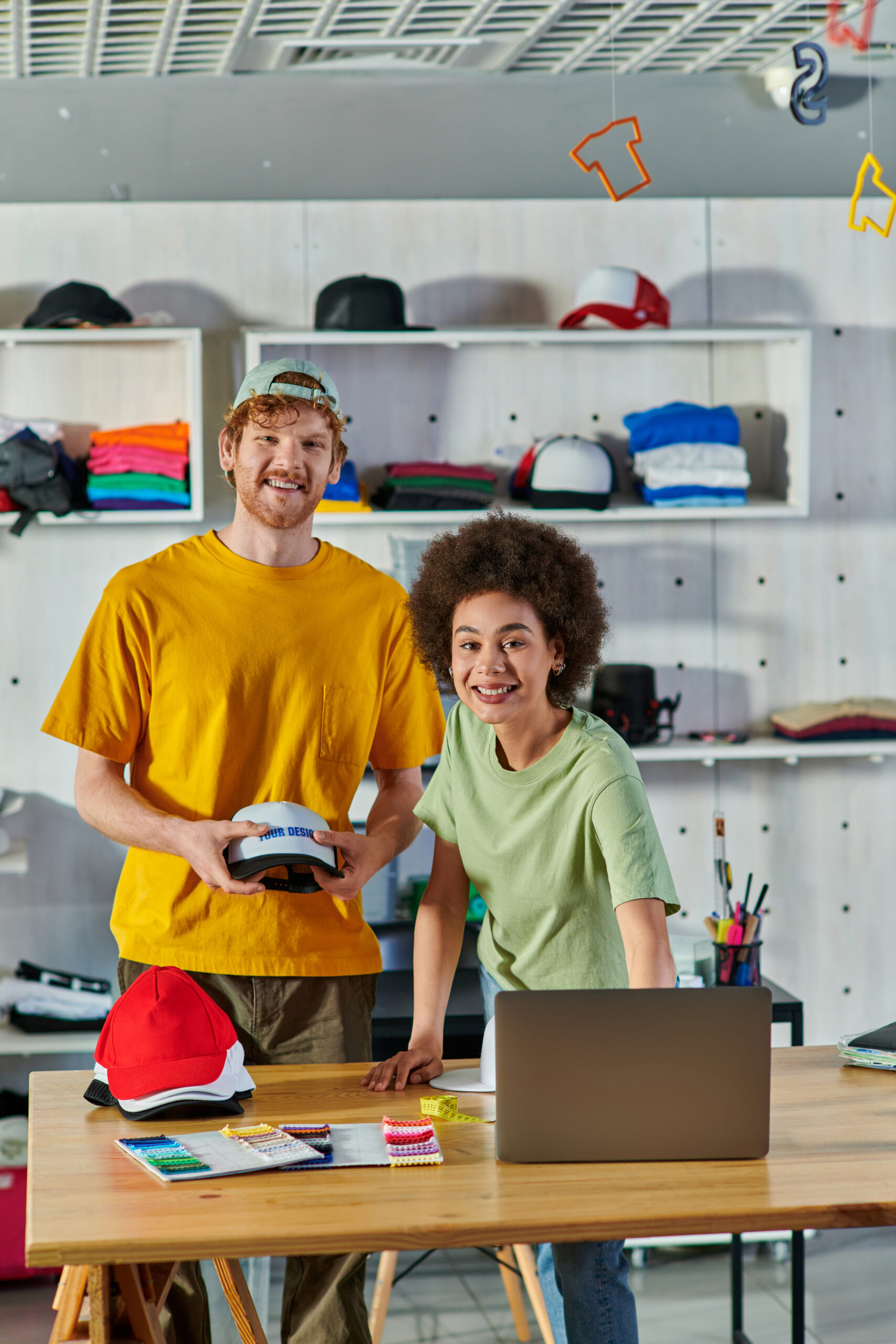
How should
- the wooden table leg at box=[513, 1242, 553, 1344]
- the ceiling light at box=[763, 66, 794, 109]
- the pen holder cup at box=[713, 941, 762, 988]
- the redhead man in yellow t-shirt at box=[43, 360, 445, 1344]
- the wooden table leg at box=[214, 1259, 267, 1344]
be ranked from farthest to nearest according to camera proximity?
the ceiling light at box=[763, 66, 794, 109]
the pen holder cup at box=[713, 941, 762, 988]
the wooden table leg at box=[513, 1242, 553, 1344]
the redhead man in yellow t-shirt at box=[43, 360, 445, 1344]
the wooden table leg at box=[214, 1259, 267, 1344]

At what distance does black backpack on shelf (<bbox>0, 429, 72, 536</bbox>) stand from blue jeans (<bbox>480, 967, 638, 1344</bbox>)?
6.41ft

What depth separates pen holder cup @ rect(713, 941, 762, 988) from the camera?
276cm

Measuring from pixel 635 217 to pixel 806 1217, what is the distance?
2.75 meters

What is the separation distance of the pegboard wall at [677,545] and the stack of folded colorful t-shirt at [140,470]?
180 millimetres

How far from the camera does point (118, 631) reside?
203 centimetres

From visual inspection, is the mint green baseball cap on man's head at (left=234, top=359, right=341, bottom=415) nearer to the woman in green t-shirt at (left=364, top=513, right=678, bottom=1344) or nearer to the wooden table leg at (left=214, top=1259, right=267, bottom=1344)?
the woman in green t-shirt at (left=364, top=513, right=678, bottom=1344)

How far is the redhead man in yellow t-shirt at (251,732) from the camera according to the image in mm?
1952

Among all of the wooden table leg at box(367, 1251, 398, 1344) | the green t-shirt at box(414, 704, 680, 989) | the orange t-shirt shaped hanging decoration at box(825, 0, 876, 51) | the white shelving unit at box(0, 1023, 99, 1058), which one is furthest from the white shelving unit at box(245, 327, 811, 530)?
the wooden table leg at box(367, 1251, 398, 1344)

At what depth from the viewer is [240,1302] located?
1.71m

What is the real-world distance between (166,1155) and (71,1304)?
0.51 m

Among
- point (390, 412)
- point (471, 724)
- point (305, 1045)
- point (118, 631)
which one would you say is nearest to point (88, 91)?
point (390, 412)

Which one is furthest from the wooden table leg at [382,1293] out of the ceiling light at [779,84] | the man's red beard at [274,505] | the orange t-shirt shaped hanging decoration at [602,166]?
the ceiling light at [779,84]

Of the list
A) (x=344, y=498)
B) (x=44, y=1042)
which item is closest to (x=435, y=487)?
(x=344, y=498)

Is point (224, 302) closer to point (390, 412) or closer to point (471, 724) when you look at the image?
point (390, 412)
